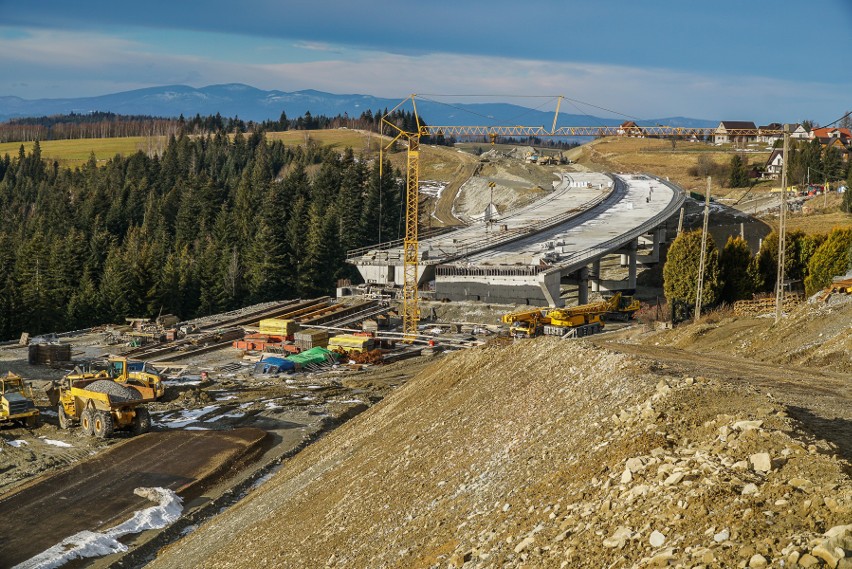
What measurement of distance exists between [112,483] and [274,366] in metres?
21.2

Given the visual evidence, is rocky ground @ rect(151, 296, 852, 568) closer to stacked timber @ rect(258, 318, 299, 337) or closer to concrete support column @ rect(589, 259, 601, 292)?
stacked timber @ rect(258, 318, 299, 337)

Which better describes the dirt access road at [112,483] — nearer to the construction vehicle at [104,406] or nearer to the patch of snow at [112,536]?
the patch of snow at [112,536]

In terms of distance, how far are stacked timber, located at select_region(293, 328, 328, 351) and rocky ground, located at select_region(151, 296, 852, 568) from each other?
26722 millimetres

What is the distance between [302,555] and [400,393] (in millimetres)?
14922

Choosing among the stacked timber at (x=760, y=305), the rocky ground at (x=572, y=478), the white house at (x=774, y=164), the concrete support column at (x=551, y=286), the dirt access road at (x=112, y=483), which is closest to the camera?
the rocky ground at (x=572, y=478)

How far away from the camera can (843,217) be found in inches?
3669

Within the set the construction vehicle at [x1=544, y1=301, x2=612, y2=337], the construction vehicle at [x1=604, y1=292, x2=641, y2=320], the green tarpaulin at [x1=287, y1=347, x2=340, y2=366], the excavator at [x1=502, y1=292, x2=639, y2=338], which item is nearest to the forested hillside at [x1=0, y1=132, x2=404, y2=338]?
the green tarpaulin at [x1=287, y1=347, x2=340, y2=366]

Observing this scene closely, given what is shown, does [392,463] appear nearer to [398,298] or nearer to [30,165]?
[398,298]

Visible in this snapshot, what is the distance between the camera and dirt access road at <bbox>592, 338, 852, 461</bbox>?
54.2 ft

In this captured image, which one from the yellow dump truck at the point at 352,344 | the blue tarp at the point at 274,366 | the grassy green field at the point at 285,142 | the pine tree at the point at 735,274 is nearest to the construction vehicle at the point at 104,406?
the blue tarp at the point at 274,366

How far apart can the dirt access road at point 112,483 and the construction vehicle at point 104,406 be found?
0.98 meters

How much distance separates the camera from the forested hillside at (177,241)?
7131 cm

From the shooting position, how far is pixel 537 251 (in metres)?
75.6

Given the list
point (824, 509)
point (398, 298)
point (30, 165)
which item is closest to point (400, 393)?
point (824, 509)
